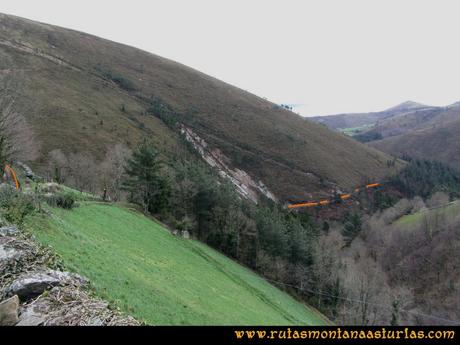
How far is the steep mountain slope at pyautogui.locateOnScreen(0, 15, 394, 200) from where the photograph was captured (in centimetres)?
9156

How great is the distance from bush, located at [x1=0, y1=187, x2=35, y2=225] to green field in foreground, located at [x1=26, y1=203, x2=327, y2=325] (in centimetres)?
59

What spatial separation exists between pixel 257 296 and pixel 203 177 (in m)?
24.6

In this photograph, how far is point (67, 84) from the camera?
111 metres

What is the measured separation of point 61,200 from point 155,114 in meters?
105

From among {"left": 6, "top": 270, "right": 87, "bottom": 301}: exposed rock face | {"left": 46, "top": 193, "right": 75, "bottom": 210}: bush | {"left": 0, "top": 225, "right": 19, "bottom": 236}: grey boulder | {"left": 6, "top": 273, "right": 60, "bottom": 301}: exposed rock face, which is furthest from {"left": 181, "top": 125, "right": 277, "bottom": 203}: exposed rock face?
{"left": 6, "top": 273, "right": 60, "bottom": 301}: exposed rock face

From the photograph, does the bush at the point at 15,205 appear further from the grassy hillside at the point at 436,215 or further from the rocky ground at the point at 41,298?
the grassy hillside at the point at 436,215

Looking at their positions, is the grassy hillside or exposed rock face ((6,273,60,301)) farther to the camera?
the grassy hillside

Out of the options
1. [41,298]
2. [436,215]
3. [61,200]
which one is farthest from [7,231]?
[436,215]

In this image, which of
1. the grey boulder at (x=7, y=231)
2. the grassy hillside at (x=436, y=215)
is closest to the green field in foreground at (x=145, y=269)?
the grey boulder at (x=7, y=231)

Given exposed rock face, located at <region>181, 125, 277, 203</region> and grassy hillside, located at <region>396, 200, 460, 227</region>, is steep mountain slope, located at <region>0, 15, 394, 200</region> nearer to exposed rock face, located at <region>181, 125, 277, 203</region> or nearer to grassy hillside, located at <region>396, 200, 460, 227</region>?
exposed rock face, located at <region>181, 125, 277, 203</region>

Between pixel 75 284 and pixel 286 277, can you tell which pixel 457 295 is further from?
pixel 75 284

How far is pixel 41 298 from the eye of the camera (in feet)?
24.5
